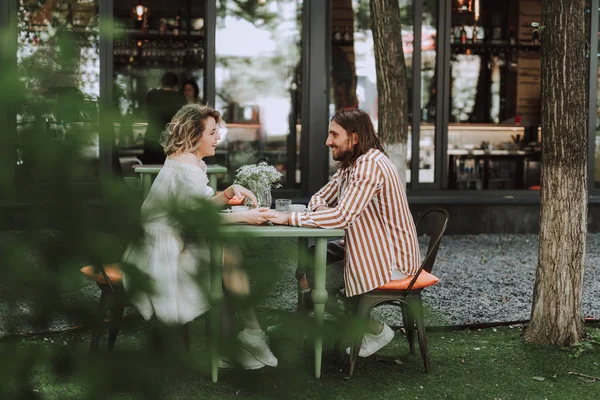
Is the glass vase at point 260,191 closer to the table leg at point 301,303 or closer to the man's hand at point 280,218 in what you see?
the man's hand at point 280,218

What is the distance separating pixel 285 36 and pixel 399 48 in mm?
4964

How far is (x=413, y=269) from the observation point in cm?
394

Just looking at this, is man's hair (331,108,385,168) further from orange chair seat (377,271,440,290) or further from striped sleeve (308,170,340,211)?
orange chair seat (377,271,440,290)

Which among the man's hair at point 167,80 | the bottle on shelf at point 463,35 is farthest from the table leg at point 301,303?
the bottle on shelf at point 463,35

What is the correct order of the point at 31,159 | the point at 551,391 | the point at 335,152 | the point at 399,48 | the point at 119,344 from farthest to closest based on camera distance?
the point at 399,48 < the point at 335,152 < the point at 551,391 < the point at 119,344 < the point at 31,159

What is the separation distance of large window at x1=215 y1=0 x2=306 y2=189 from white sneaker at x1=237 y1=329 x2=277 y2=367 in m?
10.5

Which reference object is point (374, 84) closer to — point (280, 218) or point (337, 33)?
point (337, 33)

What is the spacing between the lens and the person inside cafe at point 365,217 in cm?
380

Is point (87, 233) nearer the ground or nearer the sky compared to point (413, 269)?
nearer the sky

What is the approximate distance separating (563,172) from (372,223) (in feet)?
3.67

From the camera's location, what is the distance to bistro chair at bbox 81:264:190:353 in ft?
2.26

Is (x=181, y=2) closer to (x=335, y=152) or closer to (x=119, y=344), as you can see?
(x=335, y=152)

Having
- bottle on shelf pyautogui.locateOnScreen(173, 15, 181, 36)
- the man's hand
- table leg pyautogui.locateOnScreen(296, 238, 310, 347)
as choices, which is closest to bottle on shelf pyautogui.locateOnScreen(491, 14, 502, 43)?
bottle on shelf pyautogui.locateOnScreen(173, 15, 181, 36)

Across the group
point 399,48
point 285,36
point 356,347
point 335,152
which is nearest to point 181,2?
point 285,36
